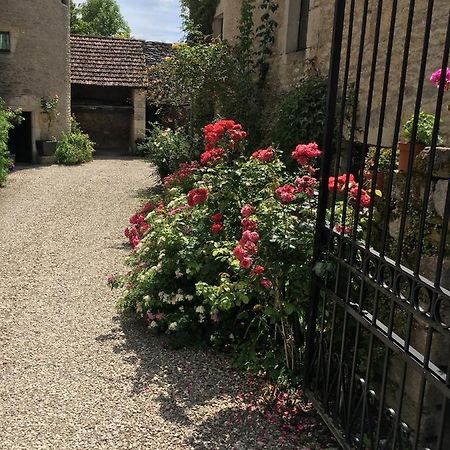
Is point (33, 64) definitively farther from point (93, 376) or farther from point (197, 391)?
point (197, 391)

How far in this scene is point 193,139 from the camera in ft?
36.0

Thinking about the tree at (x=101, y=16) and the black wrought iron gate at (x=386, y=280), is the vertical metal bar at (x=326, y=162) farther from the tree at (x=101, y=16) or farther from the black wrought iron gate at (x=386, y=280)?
the tree at (x=101, y=16)

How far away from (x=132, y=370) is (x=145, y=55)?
68.3 ft

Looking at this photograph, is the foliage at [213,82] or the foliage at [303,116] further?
the foliage at [213,82]

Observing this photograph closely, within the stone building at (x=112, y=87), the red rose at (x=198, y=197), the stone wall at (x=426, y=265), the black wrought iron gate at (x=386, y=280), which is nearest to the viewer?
the black wrought iron gate at (x=386, y=280)

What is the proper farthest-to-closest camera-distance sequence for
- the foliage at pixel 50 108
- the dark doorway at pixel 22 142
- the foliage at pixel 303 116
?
1. the dark doorway at pixel 22 142
2. the foliage at pixel 50 108
3. the foliage at pixel 303 116

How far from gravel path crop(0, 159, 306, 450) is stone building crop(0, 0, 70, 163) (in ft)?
35.4

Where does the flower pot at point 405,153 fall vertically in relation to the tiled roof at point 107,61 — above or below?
below

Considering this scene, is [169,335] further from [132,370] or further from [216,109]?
[216,109]

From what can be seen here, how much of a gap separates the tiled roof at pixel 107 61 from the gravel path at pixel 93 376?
15.2m

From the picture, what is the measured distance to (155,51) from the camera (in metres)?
23.0

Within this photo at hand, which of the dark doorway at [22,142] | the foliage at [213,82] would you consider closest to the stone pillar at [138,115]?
the dark doorway at [22,142]

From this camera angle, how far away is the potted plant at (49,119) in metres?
16.6

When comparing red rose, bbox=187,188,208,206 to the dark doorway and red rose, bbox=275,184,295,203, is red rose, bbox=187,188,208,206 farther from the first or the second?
the dark doorway
